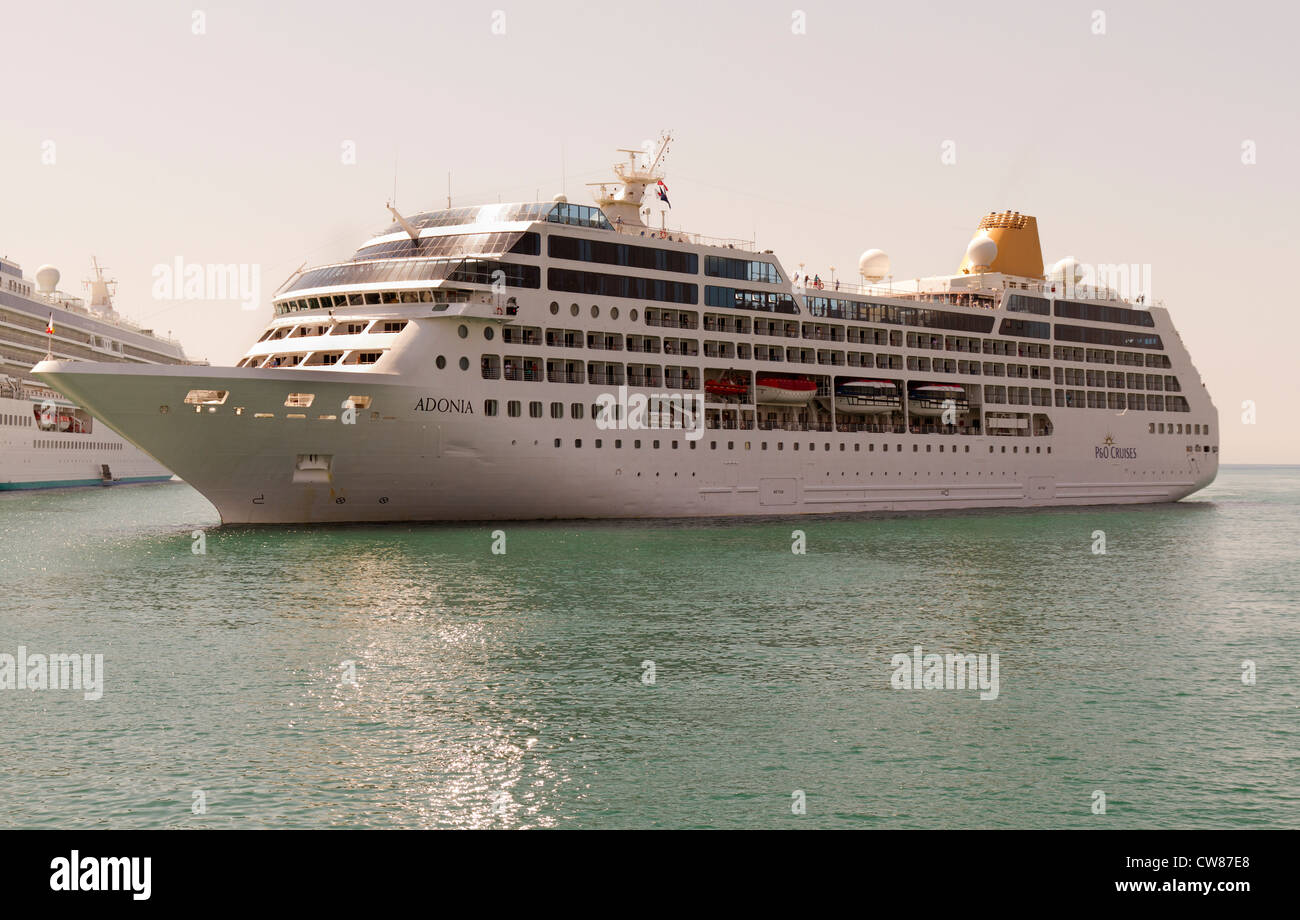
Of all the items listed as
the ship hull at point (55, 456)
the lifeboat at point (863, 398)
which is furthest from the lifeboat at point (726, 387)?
the ship hull at point (55, 456)

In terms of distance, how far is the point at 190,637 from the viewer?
80.5 feet

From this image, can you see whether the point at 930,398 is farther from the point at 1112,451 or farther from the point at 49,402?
the point at 49,402

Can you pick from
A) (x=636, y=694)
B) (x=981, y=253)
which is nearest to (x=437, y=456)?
(x=636, y=694)

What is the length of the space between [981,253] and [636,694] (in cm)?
6352

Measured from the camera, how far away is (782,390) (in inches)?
2400

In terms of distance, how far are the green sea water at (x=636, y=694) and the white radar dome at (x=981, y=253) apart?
130ft

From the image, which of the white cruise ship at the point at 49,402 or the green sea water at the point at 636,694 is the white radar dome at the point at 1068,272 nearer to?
the green sea water at the point at 636,694

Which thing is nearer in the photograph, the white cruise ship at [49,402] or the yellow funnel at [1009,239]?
the yellow funnel at [1009,239]

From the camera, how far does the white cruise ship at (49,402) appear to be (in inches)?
3536

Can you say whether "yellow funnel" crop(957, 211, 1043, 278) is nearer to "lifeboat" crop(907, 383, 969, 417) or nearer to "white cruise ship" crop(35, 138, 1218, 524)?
"white cruise ship" crop(35, 138, 1218, 524)

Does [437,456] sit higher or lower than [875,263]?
lower
